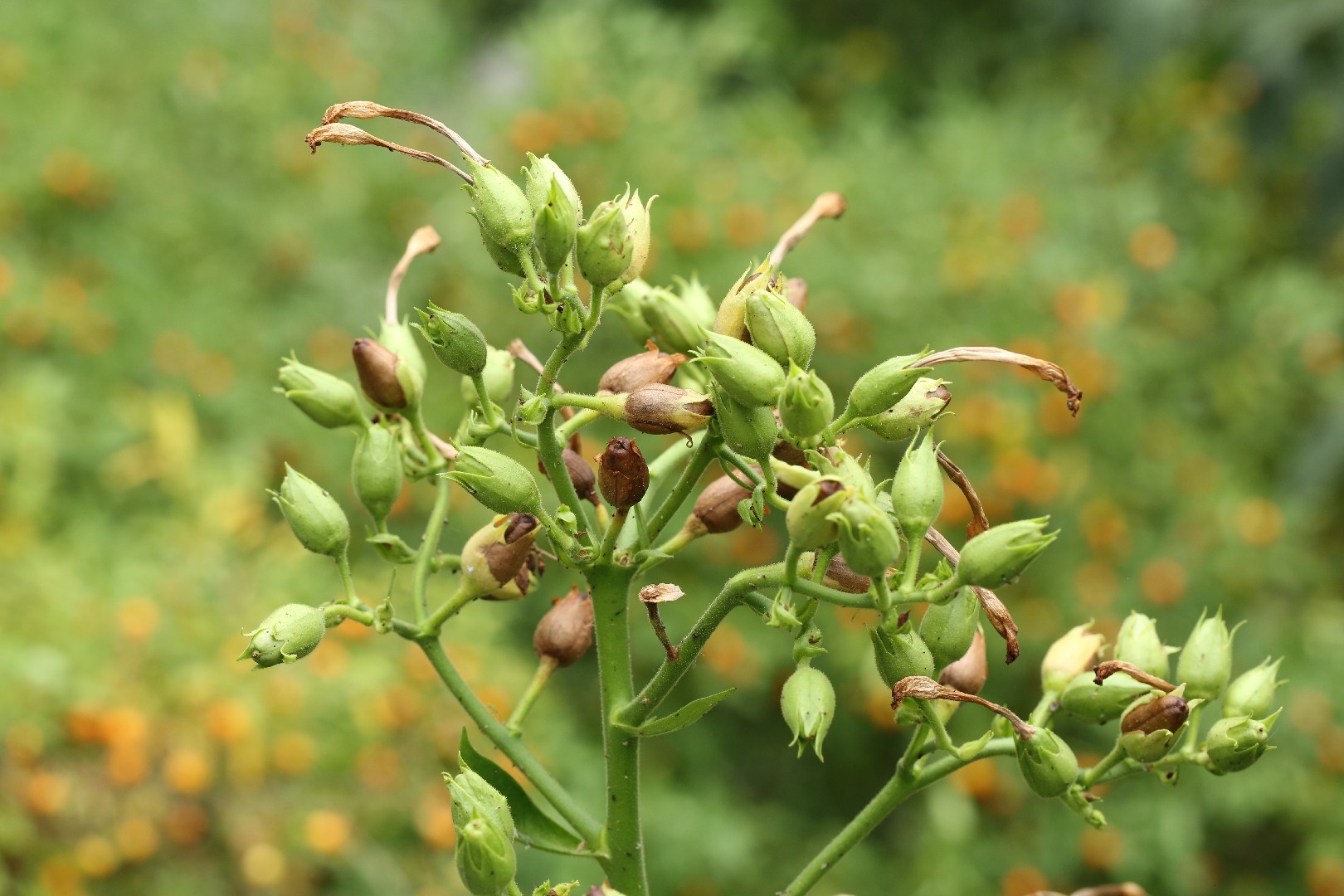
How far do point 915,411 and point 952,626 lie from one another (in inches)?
5.6

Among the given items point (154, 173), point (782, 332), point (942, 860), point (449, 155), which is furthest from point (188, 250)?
point (782, 332)

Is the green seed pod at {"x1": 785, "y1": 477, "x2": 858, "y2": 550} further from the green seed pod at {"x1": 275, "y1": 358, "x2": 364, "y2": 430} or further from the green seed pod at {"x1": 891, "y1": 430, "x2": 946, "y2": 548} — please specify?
the green seed pod at {"x1": 275, "y1": 358, "x2": 364, "y2": 430}

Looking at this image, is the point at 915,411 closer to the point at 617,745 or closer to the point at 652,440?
the point at 617,745

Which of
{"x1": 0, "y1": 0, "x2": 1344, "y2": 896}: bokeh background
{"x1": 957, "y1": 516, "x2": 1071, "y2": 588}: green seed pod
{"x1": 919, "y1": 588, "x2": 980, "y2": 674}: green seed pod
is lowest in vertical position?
{"x1": 0, "y1": 0, "x2": 1344, "y2": 896}: bokeh background

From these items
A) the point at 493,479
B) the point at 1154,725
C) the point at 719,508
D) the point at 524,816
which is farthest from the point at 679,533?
the point at 1154,725

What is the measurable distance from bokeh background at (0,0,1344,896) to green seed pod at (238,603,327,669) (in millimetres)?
1635

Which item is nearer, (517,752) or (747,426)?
(747,426)

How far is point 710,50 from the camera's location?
432 centimetres

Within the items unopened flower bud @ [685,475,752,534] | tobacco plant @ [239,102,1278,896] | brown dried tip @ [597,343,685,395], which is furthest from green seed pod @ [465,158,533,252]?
unopened flower bud @ [685,475,752,534]

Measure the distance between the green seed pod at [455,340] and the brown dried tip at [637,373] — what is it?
8 centimetres

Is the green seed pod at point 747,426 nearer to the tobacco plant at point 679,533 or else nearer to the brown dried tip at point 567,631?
the tobacco plant at point 679,533

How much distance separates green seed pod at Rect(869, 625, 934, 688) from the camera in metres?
0.83

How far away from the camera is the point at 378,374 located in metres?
0.93

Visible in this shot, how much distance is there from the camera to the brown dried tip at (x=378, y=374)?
3.02 ft
